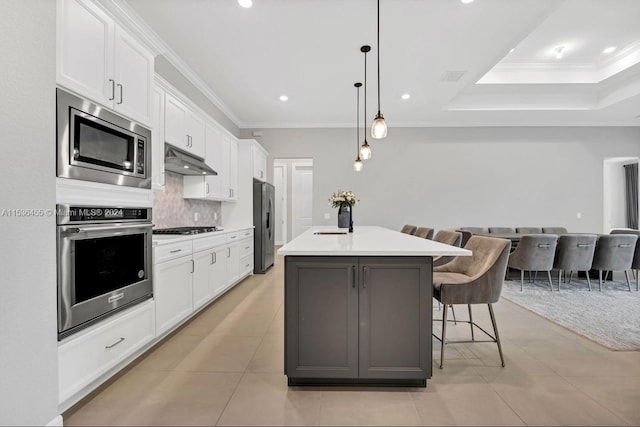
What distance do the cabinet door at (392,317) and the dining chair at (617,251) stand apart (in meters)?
4.08

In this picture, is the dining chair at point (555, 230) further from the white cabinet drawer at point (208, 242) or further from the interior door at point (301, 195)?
the interior door at point (301, 195)

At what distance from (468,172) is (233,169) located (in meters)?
4.54

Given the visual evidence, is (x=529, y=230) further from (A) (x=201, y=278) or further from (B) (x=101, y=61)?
(B) (x=101, y=61)

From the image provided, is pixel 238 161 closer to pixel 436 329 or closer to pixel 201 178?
pixel 201 178

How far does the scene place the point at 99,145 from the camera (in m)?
1.92

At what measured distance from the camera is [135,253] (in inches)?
87.4

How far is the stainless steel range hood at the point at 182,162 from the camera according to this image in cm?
310

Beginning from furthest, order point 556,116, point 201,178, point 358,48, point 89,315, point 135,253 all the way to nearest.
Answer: point 556,116, point 201,178, point 358,48, point 135,253, point 89,315

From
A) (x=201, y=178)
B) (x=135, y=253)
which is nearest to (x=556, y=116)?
(x=201, y=178)

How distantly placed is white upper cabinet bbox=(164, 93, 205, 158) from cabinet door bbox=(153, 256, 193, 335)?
1284mm

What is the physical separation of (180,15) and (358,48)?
70.5 inches

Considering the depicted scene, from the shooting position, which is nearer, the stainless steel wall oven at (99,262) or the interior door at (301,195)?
the stainless steel wall oven at (99,262)

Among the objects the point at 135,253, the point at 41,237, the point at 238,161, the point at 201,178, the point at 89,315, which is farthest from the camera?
the point at 238,161

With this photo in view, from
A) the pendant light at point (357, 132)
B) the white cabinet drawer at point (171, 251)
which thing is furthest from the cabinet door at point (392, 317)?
the pendant light at point (357, 132)
